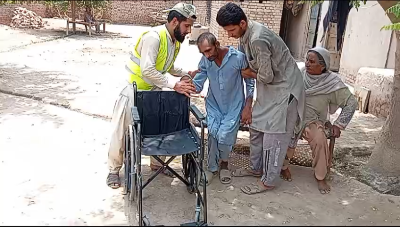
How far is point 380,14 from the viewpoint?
774 cm

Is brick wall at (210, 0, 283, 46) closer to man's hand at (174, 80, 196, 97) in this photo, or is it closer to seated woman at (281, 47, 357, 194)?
seated woman at (281, 47, 357, 194)

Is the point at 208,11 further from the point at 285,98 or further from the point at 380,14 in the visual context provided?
the point at 285,98

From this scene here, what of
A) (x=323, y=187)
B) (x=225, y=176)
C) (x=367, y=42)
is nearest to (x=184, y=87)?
(x=225, y=176)

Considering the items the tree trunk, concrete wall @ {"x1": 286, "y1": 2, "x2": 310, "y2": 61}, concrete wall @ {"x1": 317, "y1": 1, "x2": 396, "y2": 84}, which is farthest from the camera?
concrete wall @ {"x1": 286, "y1": 2, "x2": 310, "y2": 61}

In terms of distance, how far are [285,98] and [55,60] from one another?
784 cm

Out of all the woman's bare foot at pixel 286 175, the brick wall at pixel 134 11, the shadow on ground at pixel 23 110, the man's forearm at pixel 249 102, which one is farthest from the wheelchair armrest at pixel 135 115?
the brick wall at pixel 134 11

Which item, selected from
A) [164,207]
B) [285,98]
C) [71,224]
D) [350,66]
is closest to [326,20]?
[350,66]

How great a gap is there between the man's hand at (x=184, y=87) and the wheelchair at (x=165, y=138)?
4.0 inches

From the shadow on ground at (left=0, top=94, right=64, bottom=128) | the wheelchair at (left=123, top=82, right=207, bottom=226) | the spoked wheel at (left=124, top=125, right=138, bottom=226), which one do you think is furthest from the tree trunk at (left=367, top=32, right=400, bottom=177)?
the shadow on ground at (left=0, top=94, right=64, bottom=128)

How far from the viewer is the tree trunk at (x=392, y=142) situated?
408 centimetres

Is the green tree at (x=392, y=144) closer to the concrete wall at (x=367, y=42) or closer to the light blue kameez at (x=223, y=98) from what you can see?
the light blue kameez at (x=223, y=98)

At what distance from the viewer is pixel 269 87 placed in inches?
137

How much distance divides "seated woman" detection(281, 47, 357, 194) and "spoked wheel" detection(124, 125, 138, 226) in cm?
147

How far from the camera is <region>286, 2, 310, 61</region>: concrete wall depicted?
1215 cm
